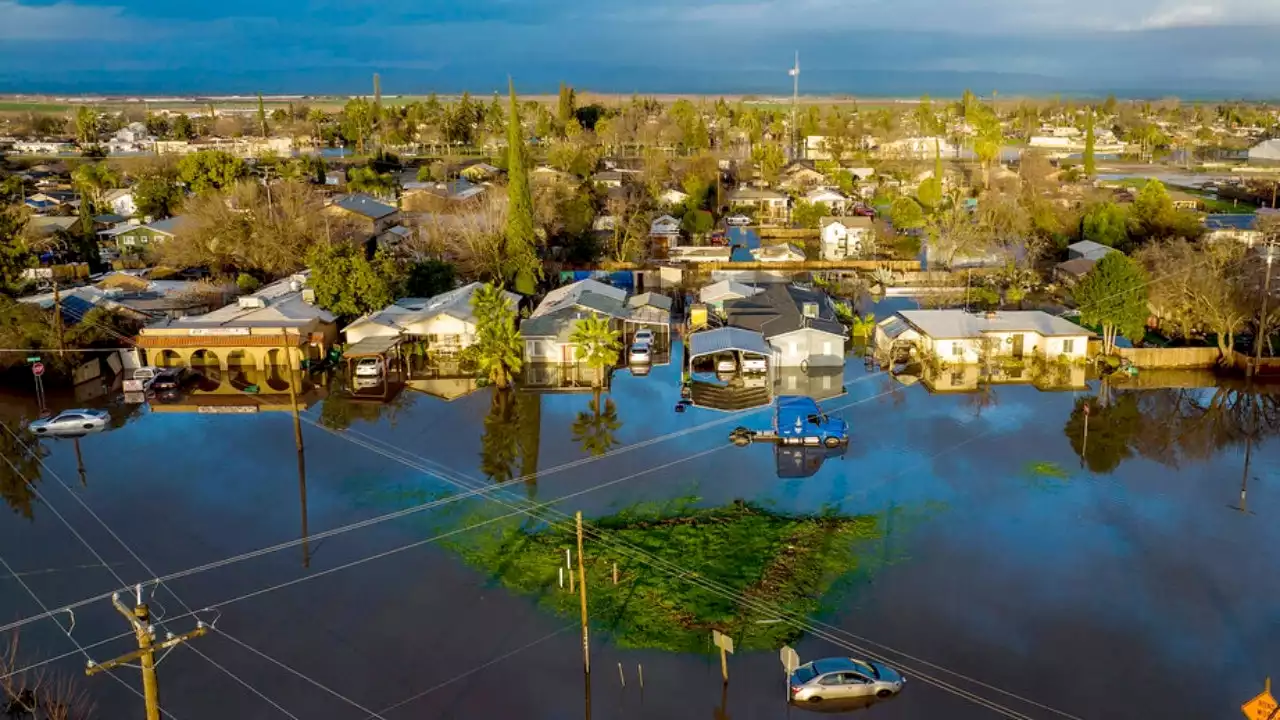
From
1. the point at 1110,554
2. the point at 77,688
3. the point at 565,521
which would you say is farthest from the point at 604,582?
the point at 1110,554

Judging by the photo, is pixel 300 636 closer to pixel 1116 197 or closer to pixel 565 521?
pixel 565 521

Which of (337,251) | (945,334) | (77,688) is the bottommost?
(77,688)

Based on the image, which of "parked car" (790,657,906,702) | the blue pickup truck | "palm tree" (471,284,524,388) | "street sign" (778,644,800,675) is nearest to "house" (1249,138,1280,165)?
the blue pickup truck

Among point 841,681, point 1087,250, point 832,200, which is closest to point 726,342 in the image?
point 841,681

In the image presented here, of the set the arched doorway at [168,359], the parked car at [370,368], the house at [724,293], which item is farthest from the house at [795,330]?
the arched doorway at [168,359]

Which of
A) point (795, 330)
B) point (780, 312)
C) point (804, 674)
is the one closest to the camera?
point (804, 674)

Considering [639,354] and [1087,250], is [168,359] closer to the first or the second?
[639,354]
